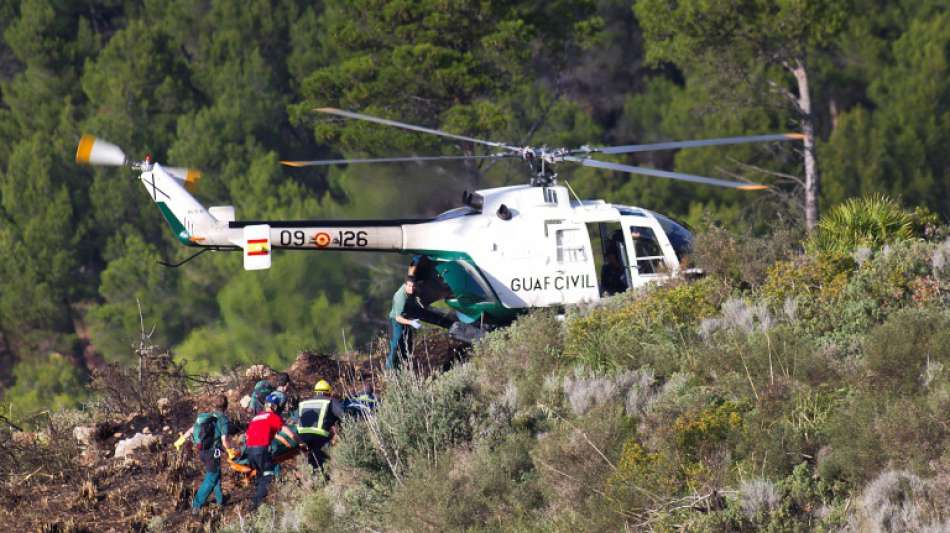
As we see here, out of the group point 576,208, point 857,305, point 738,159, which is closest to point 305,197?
point 738,159

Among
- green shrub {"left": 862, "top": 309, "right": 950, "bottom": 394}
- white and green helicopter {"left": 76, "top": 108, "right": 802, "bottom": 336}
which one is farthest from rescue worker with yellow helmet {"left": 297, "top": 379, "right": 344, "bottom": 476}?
green shrub {"left": 862, "top": 309, "right": 950, "bottom": 394}

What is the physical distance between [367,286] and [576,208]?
1938 centimetres

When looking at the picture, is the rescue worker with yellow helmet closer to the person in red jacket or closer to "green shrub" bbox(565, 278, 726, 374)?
the person in red jacket

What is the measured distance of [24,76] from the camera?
4806cm

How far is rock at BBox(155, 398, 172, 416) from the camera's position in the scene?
17487 mm

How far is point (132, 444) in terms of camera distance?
16.7 meters

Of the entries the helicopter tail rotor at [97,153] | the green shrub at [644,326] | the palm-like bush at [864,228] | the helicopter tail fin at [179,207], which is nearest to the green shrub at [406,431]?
the green shrub at [644,326]

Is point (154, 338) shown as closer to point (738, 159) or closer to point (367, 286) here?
point (367, 286)

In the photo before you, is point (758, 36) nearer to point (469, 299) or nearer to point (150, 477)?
point (469, 299)

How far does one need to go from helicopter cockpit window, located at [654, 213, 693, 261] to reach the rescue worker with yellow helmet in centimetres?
503

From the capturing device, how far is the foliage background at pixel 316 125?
33.1 metres

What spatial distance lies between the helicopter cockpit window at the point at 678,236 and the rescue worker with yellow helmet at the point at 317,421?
503 centimetres

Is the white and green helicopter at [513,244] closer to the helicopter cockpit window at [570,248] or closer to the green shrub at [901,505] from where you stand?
the helicopter cockpit window at [570,248]

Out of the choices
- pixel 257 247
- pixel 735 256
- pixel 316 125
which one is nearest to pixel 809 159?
pixel 316 125
